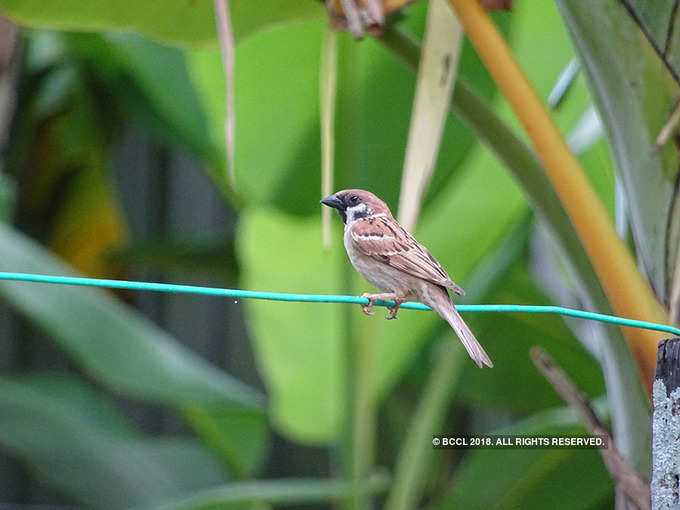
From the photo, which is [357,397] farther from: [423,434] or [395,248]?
[395,248]

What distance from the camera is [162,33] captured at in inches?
85.6

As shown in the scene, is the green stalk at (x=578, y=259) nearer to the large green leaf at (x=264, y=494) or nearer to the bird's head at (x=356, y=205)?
the bird's head at (x=356, y=205)

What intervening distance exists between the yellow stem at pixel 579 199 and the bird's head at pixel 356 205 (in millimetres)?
294

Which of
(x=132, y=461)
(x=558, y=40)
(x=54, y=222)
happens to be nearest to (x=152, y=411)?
(x=54, y=222)

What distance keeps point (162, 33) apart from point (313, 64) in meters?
0.61

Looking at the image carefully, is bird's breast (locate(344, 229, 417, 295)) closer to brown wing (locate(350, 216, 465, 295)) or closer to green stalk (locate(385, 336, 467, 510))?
brown wing (locate(350, 216, 465, 295))

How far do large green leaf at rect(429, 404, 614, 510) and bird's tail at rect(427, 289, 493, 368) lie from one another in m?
1.21

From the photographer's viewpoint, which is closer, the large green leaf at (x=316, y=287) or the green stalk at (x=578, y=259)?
the green stalk at (x=578, y=259)

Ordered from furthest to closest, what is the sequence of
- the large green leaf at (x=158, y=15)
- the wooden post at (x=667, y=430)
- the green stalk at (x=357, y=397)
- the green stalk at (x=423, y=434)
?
the green stalk at (x=423, y=434)
the green stalk at (x=357, y=397)
the large green leaf at (x=158, y=15)
the wooden post at (x=667, y=430)

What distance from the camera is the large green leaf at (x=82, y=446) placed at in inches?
132

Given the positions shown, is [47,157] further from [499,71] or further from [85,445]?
[499,71]

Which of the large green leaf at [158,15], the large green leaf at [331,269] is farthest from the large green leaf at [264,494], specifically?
the large green leaf at [158,15]

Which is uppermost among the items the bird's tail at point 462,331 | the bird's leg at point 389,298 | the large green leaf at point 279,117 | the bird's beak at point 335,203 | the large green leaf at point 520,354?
the large green leaf at point 279,117

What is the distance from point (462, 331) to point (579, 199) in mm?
419
